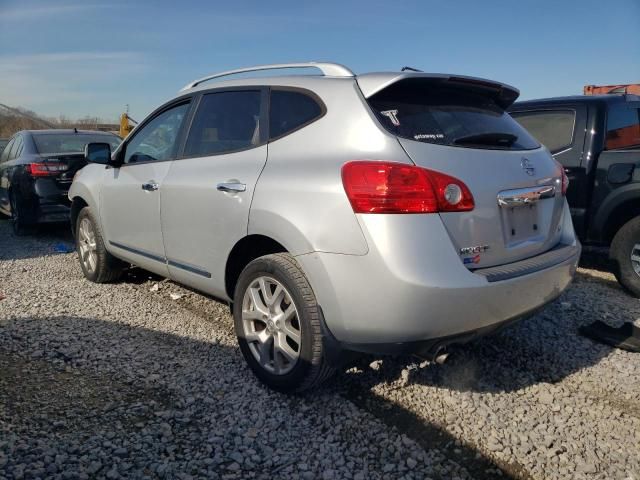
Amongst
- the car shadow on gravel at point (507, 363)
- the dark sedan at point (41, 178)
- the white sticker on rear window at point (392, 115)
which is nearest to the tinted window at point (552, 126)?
the car shadow on gravel at point (507, 363)

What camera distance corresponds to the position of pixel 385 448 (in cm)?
239

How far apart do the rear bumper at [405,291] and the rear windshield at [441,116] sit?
51cm

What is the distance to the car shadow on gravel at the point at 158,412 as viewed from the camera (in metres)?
2.28

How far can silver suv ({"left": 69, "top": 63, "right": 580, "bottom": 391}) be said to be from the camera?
225 cm

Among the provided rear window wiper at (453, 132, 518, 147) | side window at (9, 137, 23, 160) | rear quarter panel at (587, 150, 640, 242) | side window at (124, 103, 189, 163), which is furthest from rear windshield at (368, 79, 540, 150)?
side window at (9, 137, 23, 160)

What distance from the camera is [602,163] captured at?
15.7ft

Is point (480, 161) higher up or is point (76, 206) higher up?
point (480, 161)

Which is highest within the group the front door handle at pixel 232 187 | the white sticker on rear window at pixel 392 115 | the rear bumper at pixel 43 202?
the white sticker on rear window at pixel 392 115

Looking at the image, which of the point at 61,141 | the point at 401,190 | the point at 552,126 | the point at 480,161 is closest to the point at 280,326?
the point at 401,190

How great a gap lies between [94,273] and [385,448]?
3655 mm

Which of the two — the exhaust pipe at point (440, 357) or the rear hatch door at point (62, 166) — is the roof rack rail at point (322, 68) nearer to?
the exhaust pipe at point (440, 357)

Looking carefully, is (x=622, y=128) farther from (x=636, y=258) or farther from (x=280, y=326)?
(x=280, y=326)

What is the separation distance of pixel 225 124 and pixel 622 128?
4091 millimetres

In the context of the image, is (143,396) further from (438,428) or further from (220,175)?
(438,428)
